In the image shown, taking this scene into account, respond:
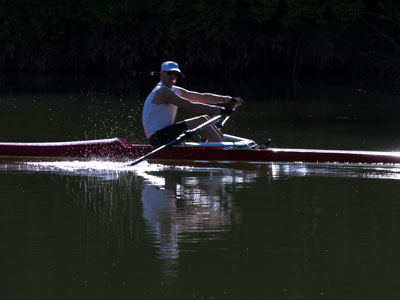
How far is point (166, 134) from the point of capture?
13484 mm

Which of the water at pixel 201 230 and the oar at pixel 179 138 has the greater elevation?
the oar at pixel 179 138

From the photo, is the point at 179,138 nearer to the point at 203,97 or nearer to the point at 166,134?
the point at 166,134

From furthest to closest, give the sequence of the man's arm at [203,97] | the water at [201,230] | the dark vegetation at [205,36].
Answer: the dark vegetation at [205,36]
the man's arm at [203,97]
the water at [201,230]

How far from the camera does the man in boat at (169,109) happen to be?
13250 mm

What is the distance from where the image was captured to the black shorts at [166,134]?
531 inches

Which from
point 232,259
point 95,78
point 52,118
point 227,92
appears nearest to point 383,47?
point 227,92

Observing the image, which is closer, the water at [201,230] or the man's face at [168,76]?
the water at [201,230]

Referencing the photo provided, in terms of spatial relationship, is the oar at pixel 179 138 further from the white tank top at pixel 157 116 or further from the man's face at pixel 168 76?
the man's face at pixel 168 76

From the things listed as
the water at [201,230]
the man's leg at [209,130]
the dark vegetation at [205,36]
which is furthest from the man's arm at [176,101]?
the dark vegetation at [205,36]

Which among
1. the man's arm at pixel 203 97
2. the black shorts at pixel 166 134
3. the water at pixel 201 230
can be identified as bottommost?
the water at pixel 201 230

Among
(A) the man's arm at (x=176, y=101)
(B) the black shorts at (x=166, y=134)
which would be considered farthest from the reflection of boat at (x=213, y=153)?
(A) the man's arm at (x=176, y=101)

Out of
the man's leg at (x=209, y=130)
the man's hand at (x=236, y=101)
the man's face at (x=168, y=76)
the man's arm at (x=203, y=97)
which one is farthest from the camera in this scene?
the man's arm at (x=203, y=97)

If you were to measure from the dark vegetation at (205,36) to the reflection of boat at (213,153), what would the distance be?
1660cm

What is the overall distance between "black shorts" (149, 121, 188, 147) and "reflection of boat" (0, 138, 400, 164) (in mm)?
112
